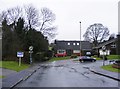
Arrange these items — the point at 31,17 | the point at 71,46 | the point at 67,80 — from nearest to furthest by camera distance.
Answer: the point at 67,80
the point at 31,17
the point at 71,46

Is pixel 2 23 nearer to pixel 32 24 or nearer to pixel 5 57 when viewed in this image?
pixel 5 57

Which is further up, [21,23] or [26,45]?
[21,23]

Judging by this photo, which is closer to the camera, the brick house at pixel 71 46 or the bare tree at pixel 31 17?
the bare tree at pixel 31 17

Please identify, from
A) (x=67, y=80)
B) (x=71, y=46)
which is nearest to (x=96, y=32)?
(x=71, y=46)

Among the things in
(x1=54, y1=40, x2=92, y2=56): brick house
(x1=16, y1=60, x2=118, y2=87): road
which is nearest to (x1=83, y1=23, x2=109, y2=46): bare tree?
(x1=54, y1=40, x2=92, y2=56): brick house

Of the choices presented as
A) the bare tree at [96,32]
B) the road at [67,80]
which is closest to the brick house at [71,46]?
the bare tree at [96,32]

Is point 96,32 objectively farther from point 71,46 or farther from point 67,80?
point 67,80

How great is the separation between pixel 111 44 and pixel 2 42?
2400 inches

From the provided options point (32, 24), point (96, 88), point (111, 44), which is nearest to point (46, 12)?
point (32, 24)

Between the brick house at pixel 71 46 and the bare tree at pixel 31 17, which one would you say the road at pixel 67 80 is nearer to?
the bare tree at pixel 31 17

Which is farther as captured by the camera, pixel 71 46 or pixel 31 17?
pixel 71 46

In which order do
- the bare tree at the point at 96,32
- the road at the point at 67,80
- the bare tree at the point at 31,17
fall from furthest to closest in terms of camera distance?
1. the bare tree at the point at 96,32
2. the bare tree at the point at 31,17
3. the road at the point at 67,80

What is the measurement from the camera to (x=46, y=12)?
3425 inches

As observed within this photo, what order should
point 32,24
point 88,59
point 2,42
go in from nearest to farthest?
1. point 2,42
2. point 88,59
3. point 32,24
